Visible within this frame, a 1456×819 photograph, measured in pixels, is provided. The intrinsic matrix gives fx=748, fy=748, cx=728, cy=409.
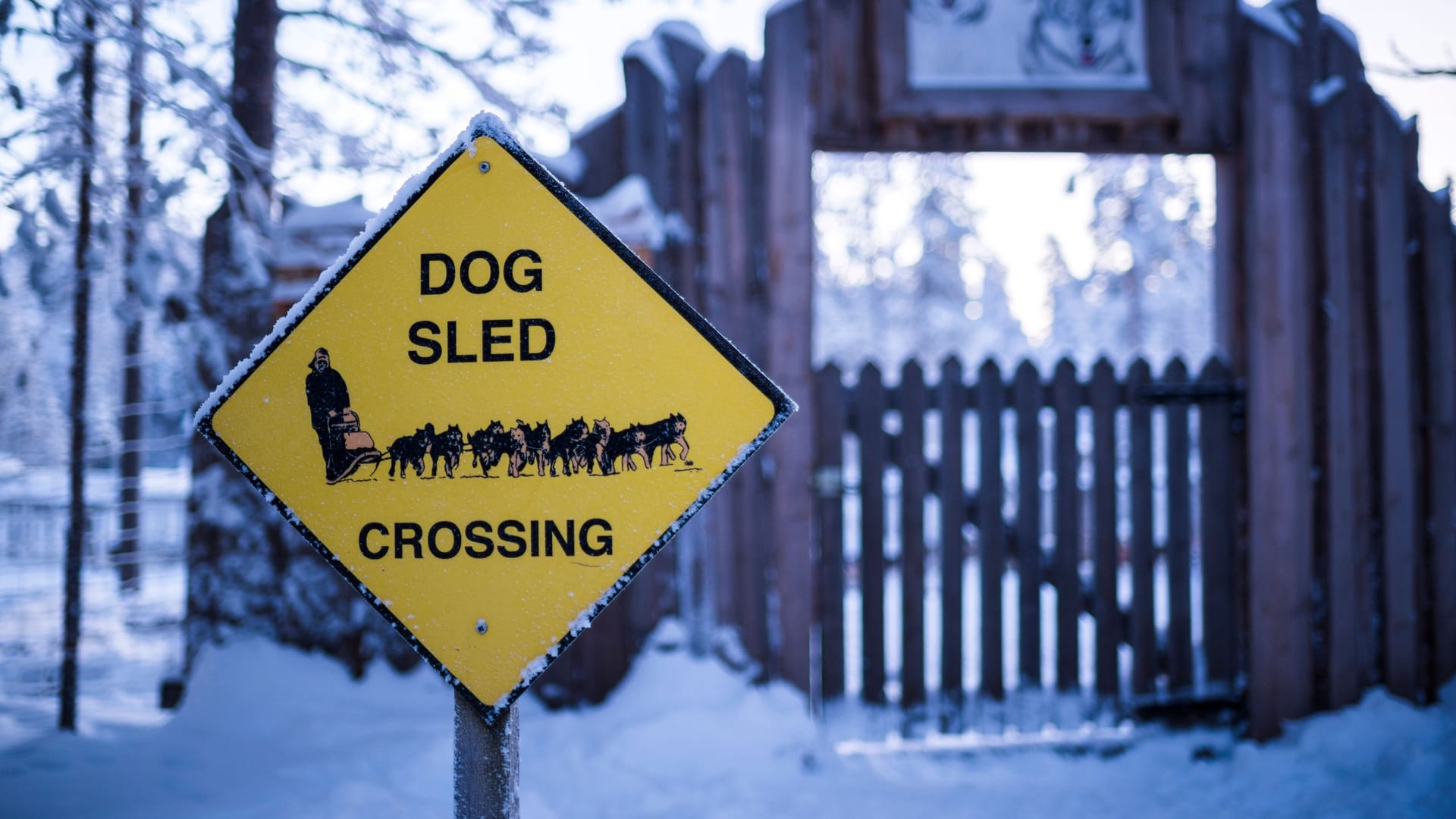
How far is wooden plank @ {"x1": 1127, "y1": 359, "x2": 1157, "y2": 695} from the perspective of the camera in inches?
162

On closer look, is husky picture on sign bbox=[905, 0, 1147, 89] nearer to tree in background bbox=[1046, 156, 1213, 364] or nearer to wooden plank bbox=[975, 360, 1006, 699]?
wooden plank bbox=[975, 360, 1006, 699]

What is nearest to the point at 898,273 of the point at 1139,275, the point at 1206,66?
the point at 1139,275

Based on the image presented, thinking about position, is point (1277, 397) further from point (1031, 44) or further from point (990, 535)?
point (1031, 44)

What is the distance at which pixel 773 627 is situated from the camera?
12.4 feet

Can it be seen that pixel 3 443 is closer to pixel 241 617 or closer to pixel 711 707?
pixel 241 617

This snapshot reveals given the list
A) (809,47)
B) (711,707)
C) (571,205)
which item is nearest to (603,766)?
(711,707)

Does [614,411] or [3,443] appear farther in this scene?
Result: [3,443]

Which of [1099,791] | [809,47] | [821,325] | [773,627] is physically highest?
[821,325]

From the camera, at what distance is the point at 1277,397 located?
4.00 meters

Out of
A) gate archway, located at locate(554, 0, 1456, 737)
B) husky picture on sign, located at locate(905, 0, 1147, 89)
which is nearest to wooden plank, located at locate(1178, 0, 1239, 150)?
gate archway, located at locate(554, 0, 1456, 737)

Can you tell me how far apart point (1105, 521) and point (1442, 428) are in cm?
190

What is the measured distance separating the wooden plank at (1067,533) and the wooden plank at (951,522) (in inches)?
21.4

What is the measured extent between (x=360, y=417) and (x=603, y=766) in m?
2.53

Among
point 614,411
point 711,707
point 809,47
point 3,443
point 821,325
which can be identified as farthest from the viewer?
point 821,325
